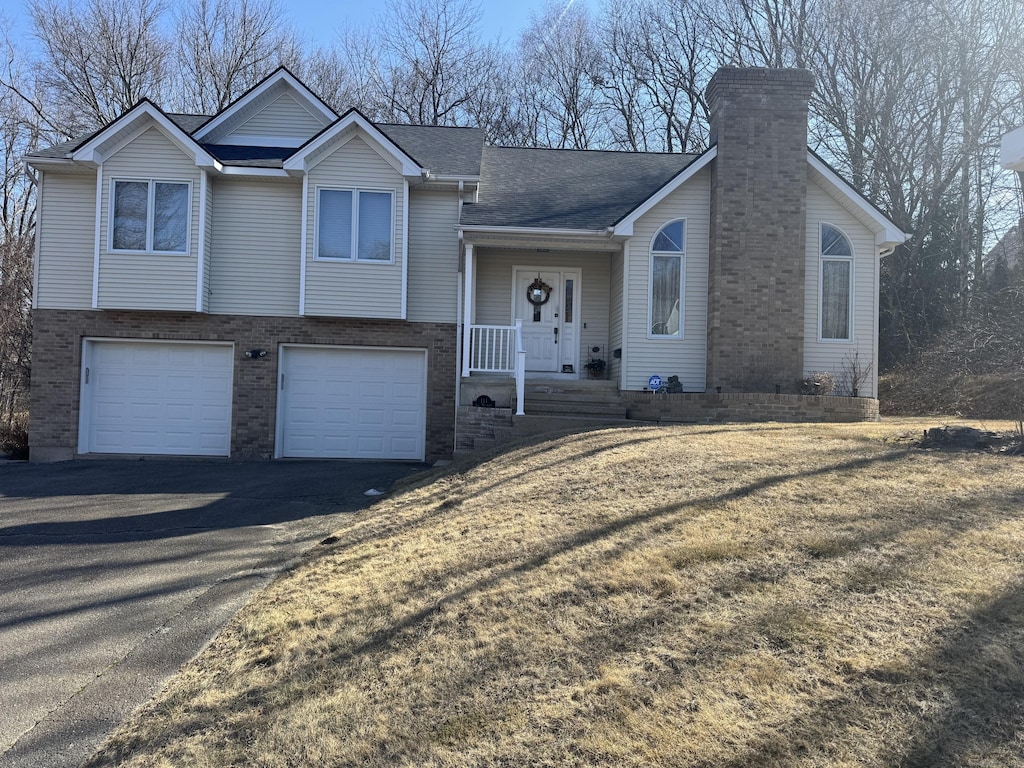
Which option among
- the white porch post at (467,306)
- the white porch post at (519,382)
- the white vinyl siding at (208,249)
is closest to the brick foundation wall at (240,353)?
the white vinyl siding at (208,249)

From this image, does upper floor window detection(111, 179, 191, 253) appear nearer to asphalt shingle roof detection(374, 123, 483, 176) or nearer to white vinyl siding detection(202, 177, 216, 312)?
white vinyl siding detection(202, 177, 216, 312)

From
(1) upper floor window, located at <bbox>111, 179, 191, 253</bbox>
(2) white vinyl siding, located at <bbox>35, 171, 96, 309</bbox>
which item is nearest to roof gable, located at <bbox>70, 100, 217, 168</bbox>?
(1) upper floor window, located at <bbox>111, 179, 191, 253</bbox>

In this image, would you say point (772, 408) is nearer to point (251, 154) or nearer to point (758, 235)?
point (758, 235)

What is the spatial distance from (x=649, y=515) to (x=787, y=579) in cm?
156

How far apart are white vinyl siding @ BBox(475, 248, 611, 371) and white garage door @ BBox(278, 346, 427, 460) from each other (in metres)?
1.76

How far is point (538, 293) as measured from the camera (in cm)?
1474

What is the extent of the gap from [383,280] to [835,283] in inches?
330

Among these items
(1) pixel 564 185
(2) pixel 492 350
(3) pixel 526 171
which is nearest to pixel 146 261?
(2) pixel 492 350

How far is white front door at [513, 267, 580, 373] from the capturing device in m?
14.7

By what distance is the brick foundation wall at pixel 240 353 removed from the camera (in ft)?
45.1

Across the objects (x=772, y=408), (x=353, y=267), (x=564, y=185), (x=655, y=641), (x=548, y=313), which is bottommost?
(x=655, y=641)

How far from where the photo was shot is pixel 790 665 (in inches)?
130

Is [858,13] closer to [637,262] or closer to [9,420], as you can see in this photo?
[637,262]

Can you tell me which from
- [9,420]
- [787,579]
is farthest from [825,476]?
[9,420]
